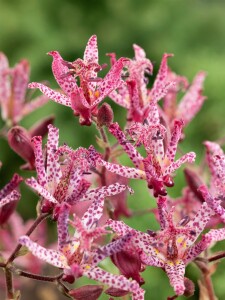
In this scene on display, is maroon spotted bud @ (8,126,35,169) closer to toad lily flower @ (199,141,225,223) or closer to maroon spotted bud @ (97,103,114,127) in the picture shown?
maroon spotted bud @ (97,103,114,127)

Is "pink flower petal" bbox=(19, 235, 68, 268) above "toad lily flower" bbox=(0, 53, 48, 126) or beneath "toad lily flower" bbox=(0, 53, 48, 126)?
beneath

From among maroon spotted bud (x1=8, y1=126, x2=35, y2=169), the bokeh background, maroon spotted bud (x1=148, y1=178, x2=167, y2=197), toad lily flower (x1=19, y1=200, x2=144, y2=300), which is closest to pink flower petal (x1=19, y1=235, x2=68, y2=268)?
toad lily flower (x1=19, y1=200, x2=144, y2=300)

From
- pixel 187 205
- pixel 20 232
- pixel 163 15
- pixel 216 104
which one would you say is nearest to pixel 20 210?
pixel 216 104

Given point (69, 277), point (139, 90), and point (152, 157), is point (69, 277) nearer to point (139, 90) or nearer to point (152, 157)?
point (152, 157)

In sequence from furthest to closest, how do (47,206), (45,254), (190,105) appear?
(190,105)
(47,206)
(45,254)

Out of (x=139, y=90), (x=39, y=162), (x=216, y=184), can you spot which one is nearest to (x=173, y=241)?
(x=216, y=184)

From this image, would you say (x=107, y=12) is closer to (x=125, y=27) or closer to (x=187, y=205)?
(x=125, y=27)
